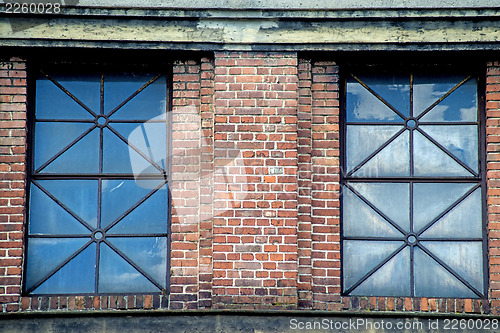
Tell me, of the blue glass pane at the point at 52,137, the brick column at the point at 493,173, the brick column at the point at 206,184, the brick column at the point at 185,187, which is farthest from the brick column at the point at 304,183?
the blue glass pane at the point at 52,137

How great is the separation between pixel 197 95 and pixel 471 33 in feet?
9.07

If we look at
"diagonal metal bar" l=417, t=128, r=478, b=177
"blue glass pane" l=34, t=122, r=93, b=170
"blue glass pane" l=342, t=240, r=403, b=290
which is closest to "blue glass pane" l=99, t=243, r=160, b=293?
"blue glass pane" l=34, t=122, r=93, b=170

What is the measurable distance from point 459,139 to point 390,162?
0.74 m

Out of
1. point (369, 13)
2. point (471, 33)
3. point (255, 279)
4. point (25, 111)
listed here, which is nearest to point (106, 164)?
point (25, 111)

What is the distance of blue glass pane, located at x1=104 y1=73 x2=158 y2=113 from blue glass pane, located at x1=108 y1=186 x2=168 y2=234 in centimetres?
95

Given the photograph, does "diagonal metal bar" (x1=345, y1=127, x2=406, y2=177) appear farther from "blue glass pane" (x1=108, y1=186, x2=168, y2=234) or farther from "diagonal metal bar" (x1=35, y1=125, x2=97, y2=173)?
"diagonal metal bar" (x1=35, y1=125, x2=97, y2=173)

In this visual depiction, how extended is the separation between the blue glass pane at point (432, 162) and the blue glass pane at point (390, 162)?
101 mm

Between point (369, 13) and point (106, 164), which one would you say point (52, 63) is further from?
point (369, 13)

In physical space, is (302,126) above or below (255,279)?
above

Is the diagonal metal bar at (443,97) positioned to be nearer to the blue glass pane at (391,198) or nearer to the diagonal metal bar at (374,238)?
the blue glass pane at (391,198)

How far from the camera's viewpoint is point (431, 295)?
15.8ft

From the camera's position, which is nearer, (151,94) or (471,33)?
(471,33)

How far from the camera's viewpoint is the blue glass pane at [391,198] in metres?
4.93

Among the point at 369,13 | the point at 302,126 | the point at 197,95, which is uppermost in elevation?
the point at 369,13
